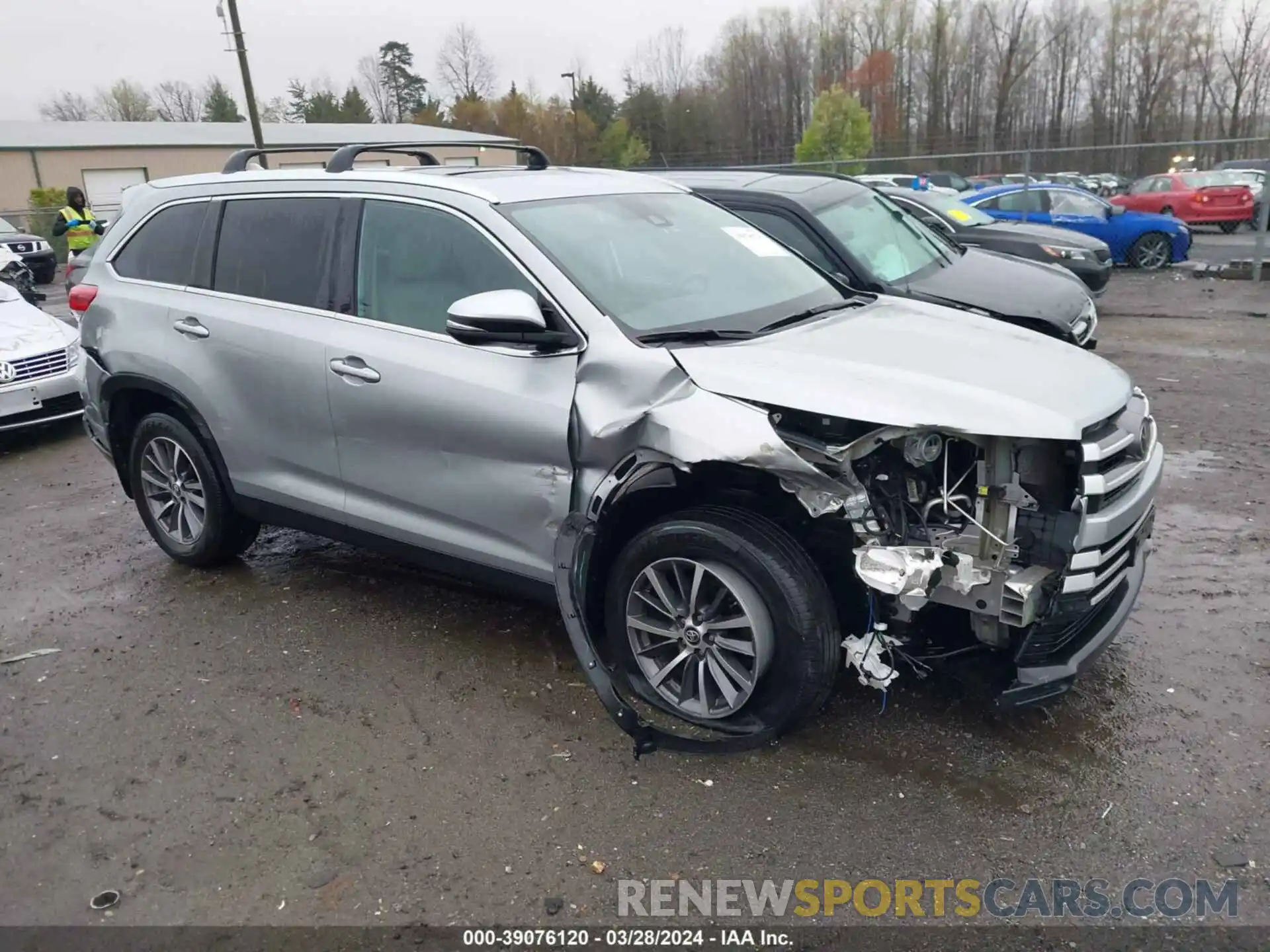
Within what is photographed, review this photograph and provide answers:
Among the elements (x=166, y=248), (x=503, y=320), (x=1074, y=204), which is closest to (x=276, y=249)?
(x=166, y=248)

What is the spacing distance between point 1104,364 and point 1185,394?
16.4ft

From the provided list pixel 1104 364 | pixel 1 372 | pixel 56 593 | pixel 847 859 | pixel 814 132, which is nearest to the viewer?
pixel 847 859

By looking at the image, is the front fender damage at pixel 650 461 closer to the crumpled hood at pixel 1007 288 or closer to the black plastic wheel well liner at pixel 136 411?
the black plastic wheel well liner at pixel 136 411

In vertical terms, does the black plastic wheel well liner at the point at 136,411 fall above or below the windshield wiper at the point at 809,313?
below

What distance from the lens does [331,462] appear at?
4.05m

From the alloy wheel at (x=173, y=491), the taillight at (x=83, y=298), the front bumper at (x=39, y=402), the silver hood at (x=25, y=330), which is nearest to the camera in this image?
the alloy wheel at (x=173, y=491)

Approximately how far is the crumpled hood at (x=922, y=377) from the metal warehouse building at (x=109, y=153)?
32679 millimetres

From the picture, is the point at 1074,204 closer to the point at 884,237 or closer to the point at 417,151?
the point at 884,237

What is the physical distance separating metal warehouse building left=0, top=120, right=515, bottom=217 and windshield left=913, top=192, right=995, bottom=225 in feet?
80.9

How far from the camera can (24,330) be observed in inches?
319

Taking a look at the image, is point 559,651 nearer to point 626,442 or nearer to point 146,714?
point 626,442

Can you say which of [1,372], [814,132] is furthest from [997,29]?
[1,372]

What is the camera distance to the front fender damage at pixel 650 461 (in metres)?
2.98

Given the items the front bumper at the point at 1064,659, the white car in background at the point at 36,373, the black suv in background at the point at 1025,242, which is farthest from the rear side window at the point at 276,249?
the black suv in background at the point at 1025,242
